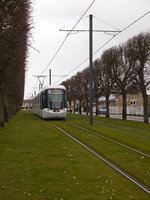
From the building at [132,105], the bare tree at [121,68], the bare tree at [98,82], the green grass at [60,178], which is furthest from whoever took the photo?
the building at [132,105]

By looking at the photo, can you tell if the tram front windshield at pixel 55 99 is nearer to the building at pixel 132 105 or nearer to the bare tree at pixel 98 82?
the bare tree at pixel 98 82

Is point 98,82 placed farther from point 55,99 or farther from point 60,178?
point 60,178

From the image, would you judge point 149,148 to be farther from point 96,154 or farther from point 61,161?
point 61,161

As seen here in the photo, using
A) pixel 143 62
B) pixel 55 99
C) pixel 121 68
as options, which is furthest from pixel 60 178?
pixel 121 68

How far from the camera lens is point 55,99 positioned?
113 feet

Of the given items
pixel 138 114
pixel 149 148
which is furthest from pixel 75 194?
pixel 138 114

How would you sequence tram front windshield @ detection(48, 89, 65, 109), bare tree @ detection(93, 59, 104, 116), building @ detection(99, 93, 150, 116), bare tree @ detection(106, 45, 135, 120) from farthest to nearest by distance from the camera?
building @ detection(99, 93, 150, 116) → bare tree @ detection(93, 59, 104, 116) → bare tree @ detection(106, 45, 135, 120) → tram front windshield @ detection(48, 89, 65, 109)

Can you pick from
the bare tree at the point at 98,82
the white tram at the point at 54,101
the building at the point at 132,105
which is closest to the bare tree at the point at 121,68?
the white tram at the point at 54,101

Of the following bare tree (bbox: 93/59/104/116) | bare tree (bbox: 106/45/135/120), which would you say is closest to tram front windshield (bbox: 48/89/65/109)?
bare tree (bbox: 106/45/135/120)

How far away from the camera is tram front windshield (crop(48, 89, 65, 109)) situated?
34312 mm

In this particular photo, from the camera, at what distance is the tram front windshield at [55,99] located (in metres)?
34.3

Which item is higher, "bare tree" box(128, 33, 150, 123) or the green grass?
"bare tree" box(128, 33, 150, 123)

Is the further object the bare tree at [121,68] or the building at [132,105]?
the building at [132,105]

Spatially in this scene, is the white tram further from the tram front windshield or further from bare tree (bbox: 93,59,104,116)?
bare tree (bbox: 93,59,104,116)
